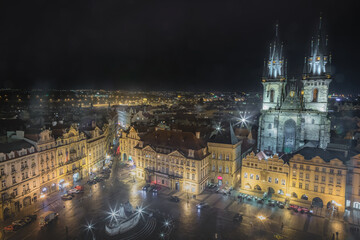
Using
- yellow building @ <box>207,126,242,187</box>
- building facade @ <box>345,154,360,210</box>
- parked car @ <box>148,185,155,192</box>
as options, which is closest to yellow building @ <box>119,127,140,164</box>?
parked car @ <box>148,185,155,192</box>

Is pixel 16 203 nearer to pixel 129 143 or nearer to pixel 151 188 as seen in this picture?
pixel 151 188

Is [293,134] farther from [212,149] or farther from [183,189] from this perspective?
[183,189]

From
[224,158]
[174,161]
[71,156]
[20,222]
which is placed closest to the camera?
[20,222]

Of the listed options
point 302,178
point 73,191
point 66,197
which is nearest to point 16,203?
point 66,197

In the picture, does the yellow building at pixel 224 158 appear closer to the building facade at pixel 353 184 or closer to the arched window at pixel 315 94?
the building facade at pixel 353 184

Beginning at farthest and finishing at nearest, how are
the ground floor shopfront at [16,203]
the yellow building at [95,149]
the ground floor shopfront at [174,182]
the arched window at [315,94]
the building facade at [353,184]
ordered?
the yellow building at [95,149] → the arched window at [315,94] → the ground floor shopfront at [174,182] → the building facade at [353,184] → the ground floor shopfront at [16,203]

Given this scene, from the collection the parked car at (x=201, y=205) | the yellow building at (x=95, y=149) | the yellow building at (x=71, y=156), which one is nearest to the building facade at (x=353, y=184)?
the parked car at (x=201, y=205)
